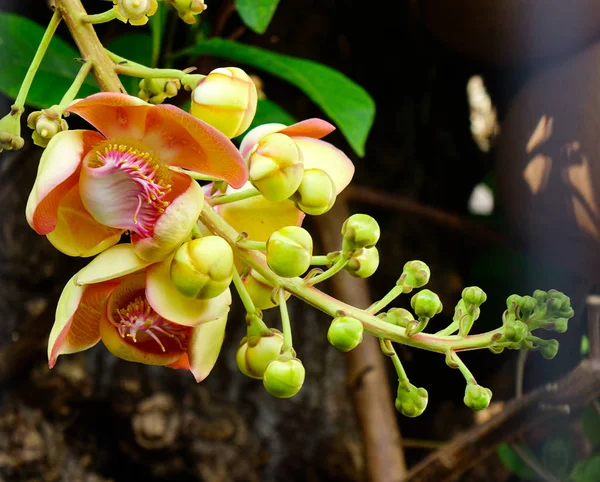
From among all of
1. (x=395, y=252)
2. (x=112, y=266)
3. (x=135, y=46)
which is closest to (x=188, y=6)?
(x=112, y=266)

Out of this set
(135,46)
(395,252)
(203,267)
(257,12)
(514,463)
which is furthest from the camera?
(395,252)

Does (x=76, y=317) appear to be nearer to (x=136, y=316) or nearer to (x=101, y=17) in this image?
(x=136, y=316)

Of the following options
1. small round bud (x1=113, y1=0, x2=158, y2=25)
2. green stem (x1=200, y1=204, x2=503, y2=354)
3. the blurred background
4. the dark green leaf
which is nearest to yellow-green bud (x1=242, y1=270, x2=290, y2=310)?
green stem (x1=200, y1=204, x2=503, y2=354)

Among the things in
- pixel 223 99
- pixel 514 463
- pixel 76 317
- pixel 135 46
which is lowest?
pixel 514 463

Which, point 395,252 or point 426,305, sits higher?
point 426,305

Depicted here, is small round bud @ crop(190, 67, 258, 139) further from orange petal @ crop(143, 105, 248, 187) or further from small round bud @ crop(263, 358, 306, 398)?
small round bud @ crop(263, 358, 306, 398)

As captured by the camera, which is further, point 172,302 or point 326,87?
point 326,87

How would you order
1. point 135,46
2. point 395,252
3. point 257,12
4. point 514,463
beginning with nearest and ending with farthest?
1. point 257,12
2. point 135,46
3. point 514,463
4. point 395,252
